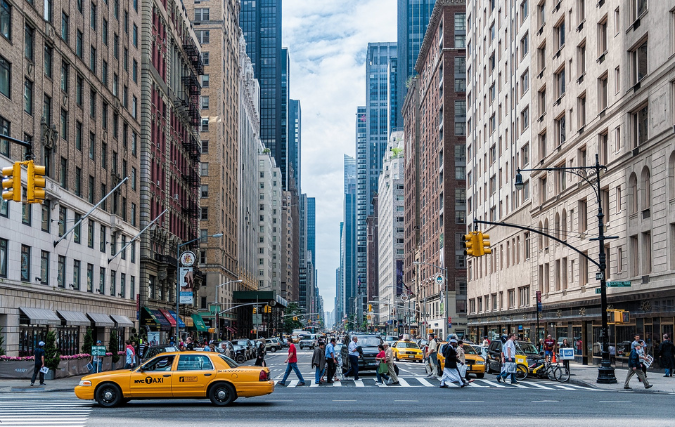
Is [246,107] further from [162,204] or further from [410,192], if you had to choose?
[162,204]

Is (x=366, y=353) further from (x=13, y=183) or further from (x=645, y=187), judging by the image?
(x=13, y=183)

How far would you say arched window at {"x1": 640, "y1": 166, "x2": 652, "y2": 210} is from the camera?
1650 inches

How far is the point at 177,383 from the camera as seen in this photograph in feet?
72.6

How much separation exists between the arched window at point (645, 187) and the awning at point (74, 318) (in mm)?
32012

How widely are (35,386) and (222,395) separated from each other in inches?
523

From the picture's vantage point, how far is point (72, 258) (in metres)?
47.8

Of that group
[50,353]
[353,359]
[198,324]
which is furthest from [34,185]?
[198,324]

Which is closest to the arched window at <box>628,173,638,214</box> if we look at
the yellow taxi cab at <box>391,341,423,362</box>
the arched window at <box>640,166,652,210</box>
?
the arched window at <box>640,166,652,210</box>

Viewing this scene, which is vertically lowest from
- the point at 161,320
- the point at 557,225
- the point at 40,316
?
the point at 161,320

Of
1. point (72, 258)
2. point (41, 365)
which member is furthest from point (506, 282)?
point (41, 365)

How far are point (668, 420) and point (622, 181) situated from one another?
94.9 feet

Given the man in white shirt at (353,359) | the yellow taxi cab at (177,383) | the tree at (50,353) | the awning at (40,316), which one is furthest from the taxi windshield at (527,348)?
the awning at (40,316)

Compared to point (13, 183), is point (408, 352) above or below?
below

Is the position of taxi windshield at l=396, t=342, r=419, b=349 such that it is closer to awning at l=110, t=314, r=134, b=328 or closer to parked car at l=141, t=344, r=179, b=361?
awning at l=110, t=314, r=134, b=328
